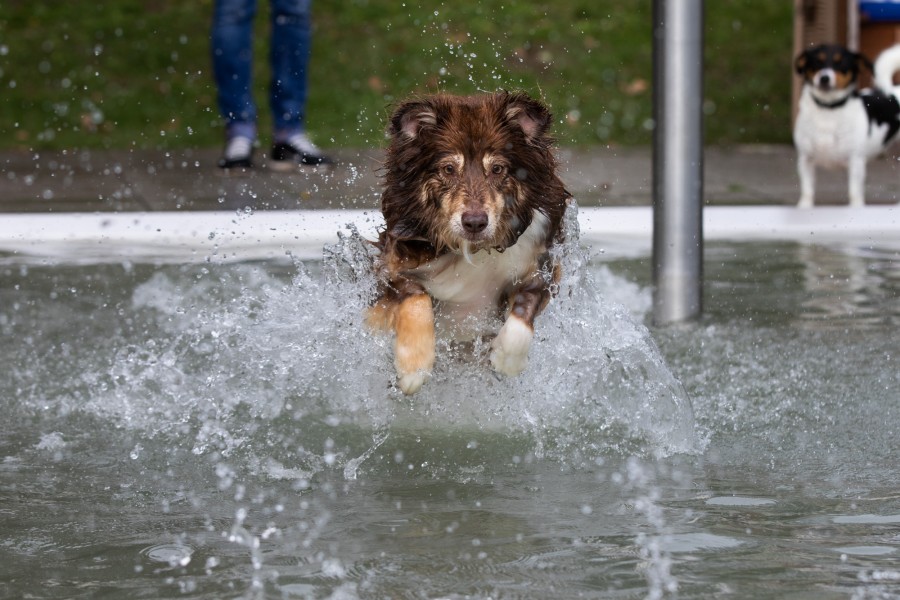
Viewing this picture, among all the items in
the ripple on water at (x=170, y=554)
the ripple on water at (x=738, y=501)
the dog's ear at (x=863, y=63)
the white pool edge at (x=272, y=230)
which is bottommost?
the ripple on water at (x=170, y=554)

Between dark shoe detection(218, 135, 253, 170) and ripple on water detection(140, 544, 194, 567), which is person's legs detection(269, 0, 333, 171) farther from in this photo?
ripple on water detection(140, 544, 194, 567)

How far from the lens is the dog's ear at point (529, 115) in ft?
13.6

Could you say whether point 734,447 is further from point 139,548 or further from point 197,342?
point 197,342

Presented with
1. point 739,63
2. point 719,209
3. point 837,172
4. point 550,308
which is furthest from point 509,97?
point 739,63

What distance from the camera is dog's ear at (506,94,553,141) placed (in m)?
4.14

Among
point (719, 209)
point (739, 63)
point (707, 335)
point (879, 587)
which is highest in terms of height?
point (739, 63)

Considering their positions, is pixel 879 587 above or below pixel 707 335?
below

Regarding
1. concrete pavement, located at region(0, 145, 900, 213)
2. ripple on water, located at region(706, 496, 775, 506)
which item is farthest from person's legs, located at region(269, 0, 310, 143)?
ripple on water, located at region(706, 496, 775, 506)

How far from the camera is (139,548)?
3.22 metres

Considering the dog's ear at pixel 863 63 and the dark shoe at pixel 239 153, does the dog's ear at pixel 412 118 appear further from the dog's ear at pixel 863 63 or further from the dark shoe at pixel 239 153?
the dog's ear at pixel 863 63

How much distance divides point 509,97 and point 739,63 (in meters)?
8.03

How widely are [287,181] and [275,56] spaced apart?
34.9 inches

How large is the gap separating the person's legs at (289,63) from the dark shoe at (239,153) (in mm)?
201

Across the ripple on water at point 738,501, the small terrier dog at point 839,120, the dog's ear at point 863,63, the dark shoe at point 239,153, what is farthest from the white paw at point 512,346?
the dog's ear at point 863,63
